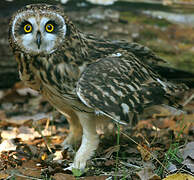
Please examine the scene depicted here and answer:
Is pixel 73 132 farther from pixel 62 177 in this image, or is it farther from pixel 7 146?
pixel 62 177

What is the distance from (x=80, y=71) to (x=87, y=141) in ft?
2.34

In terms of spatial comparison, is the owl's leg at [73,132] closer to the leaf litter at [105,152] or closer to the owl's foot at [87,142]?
the leaf litter at [105,152]

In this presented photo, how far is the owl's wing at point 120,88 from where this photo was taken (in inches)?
125

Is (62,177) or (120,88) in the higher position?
(120,88)

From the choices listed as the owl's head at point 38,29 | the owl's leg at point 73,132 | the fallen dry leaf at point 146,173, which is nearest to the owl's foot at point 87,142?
the owl's leg at point 73,132

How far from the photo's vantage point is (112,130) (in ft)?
13.3

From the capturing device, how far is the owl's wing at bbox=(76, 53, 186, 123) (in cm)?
317

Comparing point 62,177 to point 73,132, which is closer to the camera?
point 62,177

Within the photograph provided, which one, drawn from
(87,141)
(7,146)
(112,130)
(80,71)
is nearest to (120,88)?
(80,71)

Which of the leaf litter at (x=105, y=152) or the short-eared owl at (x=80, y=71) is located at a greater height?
the short-eared owl at (x=80, y=71)

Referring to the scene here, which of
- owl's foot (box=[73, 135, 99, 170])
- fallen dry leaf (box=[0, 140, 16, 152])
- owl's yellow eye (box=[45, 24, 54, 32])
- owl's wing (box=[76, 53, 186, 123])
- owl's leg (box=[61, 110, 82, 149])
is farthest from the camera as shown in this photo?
owl's leg (box=[61, 110, 82, 149])

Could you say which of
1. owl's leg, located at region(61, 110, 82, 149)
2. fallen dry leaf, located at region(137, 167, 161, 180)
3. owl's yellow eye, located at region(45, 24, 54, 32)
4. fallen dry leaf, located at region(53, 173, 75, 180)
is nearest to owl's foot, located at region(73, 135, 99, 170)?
fallen dry leaf, located at region(53, 173, 75, 180)

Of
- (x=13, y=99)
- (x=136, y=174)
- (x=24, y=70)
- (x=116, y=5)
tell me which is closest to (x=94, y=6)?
(x=116, y=5)

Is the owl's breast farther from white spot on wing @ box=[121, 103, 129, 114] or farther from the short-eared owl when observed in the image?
white spot on wing @ box=[121, 103, 129, 114]
